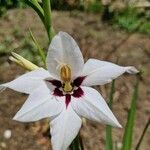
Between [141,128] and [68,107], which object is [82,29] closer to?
[141,128]

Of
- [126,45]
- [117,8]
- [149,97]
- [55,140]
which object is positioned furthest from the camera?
[117,8]

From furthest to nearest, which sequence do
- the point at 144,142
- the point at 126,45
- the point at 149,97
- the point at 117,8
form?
the point at 117,8
the point at 126,45
the point at 149,97
the point at 144,142

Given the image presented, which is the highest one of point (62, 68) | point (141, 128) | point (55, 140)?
point (62, 68)

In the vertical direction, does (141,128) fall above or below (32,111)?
below

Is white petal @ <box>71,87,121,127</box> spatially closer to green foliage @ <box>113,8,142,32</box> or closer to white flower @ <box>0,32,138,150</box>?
white flower @ <box>0,32,138,150</box>

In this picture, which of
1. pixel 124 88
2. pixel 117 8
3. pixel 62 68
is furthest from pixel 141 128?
pixel 62 68

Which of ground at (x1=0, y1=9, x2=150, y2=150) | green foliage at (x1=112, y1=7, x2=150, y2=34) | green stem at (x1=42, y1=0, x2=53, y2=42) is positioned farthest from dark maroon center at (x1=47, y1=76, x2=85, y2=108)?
green foliage at (x1=112, y1=7, x2=150, y2=34)
